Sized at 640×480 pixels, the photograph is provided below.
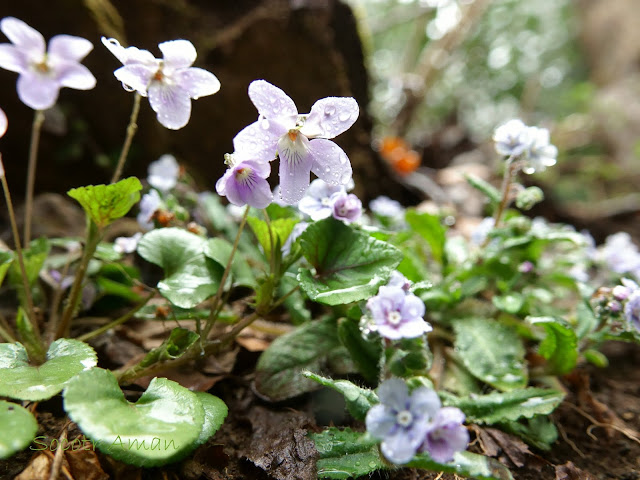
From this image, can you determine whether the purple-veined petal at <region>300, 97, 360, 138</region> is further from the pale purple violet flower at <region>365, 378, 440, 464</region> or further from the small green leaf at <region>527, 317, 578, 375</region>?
the small green leaf at <region>527, 317, 578, 375</region>

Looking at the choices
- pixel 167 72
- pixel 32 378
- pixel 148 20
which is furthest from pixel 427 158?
pixel 32 378

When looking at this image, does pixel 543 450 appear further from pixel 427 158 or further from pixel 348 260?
pixel 427 158

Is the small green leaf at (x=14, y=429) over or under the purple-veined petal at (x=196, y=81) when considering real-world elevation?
under

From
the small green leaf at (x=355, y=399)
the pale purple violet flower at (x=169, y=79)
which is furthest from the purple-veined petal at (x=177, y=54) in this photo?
the small green leaf at (x=355, y=399)

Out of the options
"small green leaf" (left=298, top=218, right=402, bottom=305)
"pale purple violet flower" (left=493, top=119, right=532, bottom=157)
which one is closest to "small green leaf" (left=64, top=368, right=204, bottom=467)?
"small green leaf" (left=298, top=218, right=402, bottom=305)

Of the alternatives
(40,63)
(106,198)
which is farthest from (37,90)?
(106,198)

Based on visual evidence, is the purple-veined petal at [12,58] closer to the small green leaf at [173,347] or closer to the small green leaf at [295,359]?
the small green leaf at [173,347]

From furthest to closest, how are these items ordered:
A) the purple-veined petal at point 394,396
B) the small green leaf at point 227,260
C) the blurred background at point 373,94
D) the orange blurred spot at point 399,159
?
the orange blurred spot at point 399,159
the blurred background at point 373,94
the small green leaf at point 227,260
the purple-veined petal at point 394,396
